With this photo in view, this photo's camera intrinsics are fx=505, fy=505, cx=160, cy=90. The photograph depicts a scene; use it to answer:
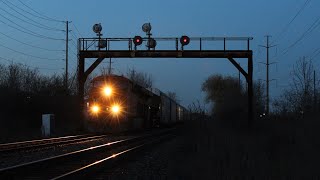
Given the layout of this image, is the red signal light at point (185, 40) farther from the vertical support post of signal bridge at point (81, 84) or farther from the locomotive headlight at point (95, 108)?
the locomotive headlight at point (95, 108)

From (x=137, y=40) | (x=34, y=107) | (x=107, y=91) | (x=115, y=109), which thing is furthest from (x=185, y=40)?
(x=34, y=107)

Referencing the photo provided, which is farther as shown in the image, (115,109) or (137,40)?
(137,40)

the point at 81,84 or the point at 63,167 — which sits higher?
the point at 81,84

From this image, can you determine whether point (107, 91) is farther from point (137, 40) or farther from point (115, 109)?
point (137, 40)

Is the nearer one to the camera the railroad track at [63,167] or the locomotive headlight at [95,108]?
the railroad track at [63,167]

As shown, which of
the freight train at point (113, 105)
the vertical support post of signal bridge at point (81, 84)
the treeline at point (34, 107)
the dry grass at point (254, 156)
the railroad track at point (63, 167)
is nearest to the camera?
the dry grass at point (254, 156)

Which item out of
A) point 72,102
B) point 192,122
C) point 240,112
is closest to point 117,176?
point 192,122

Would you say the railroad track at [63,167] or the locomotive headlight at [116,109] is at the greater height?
the locomotive headlight at [116,109]

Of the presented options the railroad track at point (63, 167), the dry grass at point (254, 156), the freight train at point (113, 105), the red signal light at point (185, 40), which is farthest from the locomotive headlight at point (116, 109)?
the railroad track at point (63, 167)

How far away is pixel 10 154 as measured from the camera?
18.7 meters

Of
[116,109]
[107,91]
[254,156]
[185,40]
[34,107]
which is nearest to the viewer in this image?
[254,156]

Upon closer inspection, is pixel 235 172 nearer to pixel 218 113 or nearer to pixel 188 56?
pixel 218 113

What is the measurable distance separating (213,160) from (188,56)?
25557mm

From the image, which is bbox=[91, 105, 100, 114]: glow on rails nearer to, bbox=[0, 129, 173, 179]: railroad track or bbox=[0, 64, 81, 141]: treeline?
bbox=[0, 64, 81, 141]: treeline
